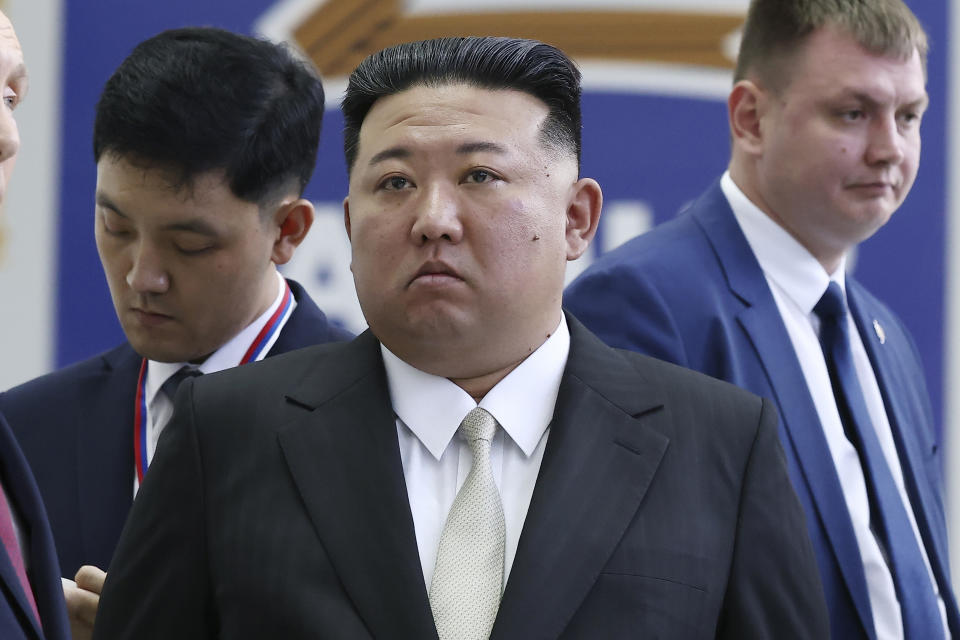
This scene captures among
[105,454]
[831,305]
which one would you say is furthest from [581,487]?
[831,305]

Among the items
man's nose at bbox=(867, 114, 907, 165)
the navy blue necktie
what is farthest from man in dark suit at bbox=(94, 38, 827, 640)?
man's nose at bbox=(867, 114, 907, 165)

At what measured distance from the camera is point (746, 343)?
2438 mm

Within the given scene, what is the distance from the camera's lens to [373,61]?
1.84 metres

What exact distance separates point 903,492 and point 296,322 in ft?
3.80

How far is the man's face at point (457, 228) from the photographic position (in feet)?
5.45

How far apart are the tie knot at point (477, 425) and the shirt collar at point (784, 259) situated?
1.04 m

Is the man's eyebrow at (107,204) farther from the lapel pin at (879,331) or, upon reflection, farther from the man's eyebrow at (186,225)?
the lapel pin at (879,331)

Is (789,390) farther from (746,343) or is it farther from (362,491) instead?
(362,491)

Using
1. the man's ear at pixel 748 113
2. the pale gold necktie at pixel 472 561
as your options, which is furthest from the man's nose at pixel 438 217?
the man's ear at pixel 748 113

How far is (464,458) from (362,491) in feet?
0.47

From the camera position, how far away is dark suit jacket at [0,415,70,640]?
1624 millimetres

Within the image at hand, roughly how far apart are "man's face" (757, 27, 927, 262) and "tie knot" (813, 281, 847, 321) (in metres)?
0.11

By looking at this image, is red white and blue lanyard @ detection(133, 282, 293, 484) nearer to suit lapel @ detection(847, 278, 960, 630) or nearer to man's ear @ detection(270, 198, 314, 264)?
man's ear @ detection(270, 198, 314, 264)

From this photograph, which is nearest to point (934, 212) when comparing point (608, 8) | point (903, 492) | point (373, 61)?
Answer: point (608, 8)
